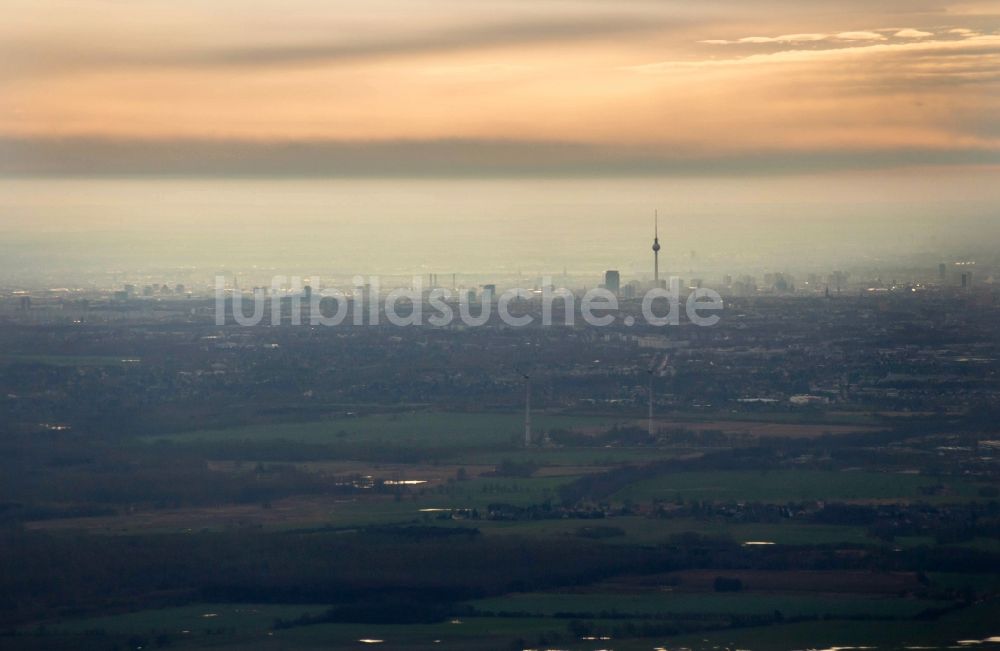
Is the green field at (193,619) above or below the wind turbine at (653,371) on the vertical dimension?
below

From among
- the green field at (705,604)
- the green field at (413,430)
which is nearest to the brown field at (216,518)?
the green field at (705,604)

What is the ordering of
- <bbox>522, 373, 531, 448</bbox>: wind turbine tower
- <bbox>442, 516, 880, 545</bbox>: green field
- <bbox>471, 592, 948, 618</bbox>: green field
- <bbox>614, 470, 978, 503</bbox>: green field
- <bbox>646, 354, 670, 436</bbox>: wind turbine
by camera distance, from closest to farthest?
<bbox>471, 592, 948, 618</bbox>: green field
<bbox>442, 516, 880, 545</bbox>: green field
<bbox>614, 470, 978, 503</bbox>: green field
<bbox>522, 373, 531, 448</bbox>: wind turbine tower
<bbox>646, 354, 670, 436</bbox>: wind turbine

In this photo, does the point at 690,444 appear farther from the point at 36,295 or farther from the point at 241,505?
the point at 36,295

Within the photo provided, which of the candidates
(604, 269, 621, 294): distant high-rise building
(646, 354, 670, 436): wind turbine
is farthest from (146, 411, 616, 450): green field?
(604, 269, 621, 294): distant high-rise building

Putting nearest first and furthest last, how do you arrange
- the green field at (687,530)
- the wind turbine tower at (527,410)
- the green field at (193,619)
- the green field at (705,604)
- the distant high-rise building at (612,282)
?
the green field at (193,619) < the green field at (705,604) < the green field at (687,530) < the wind turbine tower at (527,410) < the distant high-rise building at (612,282)

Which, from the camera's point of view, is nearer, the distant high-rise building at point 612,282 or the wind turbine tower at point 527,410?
the wind turbine tower at point 527,410

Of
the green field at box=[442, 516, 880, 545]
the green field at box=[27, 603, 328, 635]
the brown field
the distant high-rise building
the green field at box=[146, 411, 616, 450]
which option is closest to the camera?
the green field at box=[27, 603, 328, 635]

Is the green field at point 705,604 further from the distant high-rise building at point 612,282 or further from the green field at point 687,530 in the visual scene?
the distant high-rise building at point 612,282

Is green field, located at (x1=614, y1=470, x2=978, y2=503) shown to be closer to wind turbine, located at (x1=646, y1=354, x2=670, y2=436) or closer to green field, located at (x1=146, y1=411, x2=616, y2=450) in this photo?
green field, located at (x1=146, y1=411, x2=616, y2=450)

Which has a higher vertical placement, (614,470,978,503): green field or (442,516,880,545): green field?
(614,470,978,503): green field
